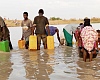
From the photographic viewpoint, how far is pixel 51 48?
35.0 feet

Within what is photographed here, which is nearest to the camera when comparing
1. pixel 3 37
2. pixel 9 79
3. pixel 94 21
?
pixel 9 79

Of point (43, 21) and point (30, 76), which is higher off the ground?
point (43, 21)

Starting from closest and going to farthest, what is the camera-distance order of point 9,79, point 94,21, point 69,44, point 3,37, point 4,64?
1. point 9,79
2. point 4,64
3. point 3,37
4. point 69,44
5. point 94,21

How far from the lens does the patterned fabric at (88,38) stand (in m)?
7.61

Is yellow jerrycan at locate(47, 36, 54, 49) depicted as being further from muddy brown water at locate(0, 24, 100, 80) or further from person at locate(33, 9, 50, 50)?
muddy brown water at locate(0, 24, 100, 80)

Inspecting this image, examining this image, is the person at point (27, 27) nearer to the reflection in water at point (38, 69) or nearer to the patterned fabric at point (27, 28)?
the patterned fabric at point (27, 28)

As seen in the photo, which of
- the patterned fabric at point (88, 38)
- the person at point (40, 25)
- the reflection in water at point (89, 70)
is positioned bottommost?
the reflection in water at point (89, 70)

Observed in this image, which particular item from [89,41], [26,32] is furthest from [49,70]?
[26,32]

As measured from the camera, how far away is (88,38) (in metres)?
7.61

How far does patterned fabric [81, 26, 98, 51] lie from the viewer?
7.61 meters

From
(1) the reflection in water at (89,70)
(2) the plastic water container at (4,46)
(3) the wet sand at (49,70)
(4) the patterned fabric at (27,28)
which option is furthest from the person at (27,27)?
(1) the reflection in water at (89,70)

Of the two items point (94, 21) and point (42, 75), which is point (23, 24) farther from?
point (94, 21)

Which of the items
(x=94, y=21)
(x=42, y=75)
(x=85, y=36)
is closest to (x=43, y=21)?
(x=85, y=36)

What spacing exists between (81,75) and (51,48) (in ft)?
15.9
